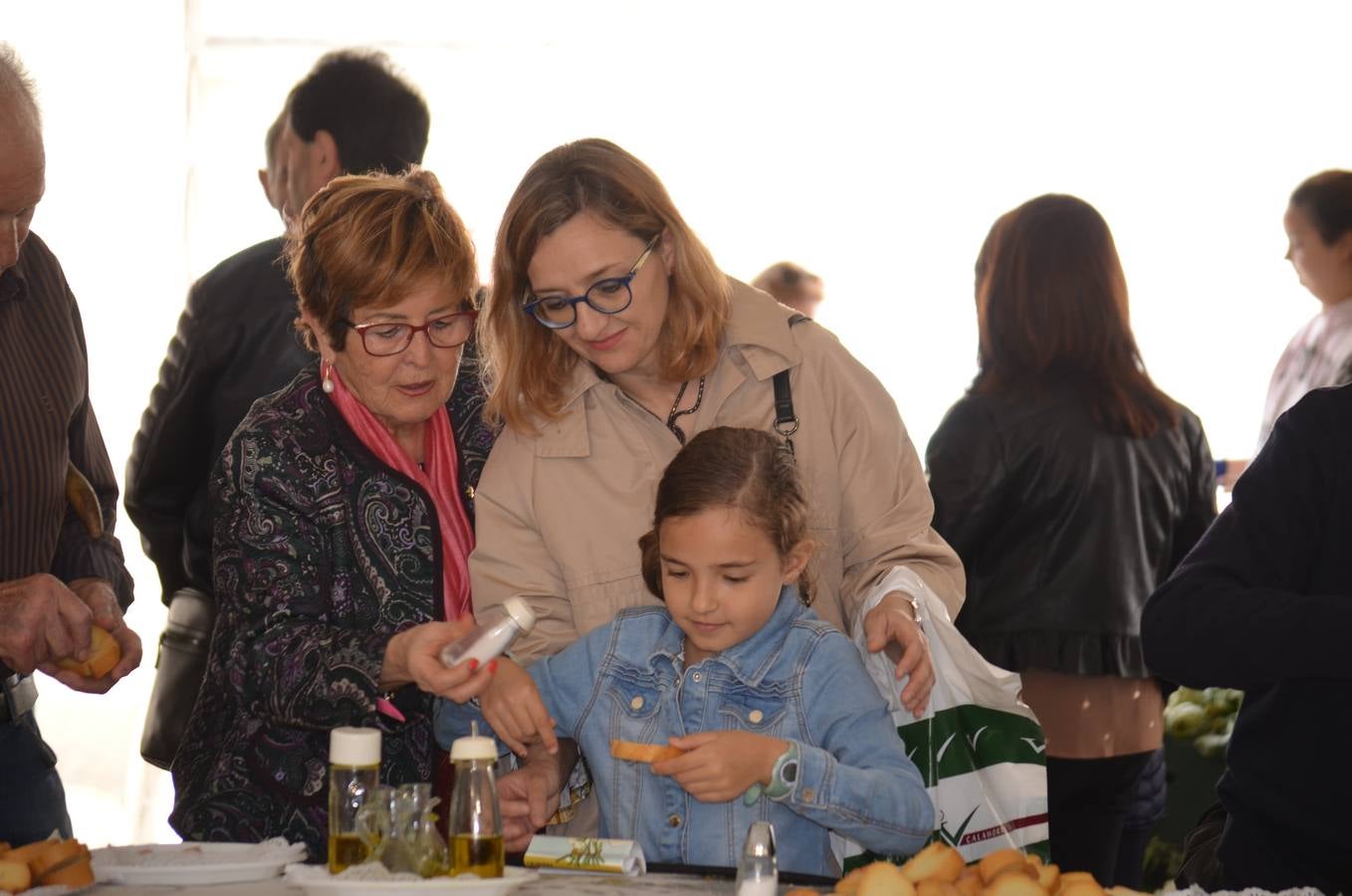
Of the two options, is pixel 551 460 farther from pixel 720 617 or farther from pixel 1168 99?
pixel 1168 99

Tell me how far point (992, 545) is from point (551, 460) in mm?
1414

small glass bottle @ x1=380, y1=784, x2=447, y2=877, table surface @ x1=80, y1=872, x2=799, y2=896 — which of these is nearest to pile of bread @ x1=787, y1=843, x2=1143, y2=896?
table surface @ x1=80, y1=872, x2=799, y2=896

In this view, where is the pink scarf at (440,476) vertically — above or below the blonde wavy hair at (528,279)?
below

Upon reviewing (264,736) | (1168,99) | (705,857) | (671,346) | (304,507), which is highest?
(1168,99)

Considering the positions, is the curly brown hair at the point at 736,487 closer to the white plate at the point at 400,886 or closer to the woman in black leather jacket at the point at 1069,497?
the white plate at the point at 400,886

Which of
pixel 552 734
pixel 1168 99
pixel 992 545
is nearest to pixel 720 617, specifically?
pixel 552 734

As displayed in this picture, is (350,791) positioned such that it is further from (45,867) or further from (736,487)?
(736,487)

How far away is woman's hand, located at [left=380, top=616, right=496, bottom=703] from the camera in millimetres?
1983

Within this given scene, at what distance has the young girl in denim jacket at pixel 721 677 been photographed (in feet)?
7.04

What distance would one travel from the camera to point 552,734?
2135mm

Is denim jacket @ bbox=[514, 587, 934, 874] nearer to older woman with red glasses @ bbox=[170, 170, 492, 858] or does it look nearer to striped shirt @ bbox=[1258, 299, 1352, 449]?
older woman with red glasses @ bbox=[170, 170, 492, 858]

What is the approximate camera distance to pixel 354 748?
1.79 metres

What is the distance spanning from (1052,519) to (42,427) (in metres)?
2.09

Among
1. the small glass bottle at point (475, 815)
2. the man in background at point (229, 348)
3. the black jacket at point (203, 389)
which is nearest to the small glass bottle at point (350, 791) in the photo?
the small glass bottle at point (475, 815)
